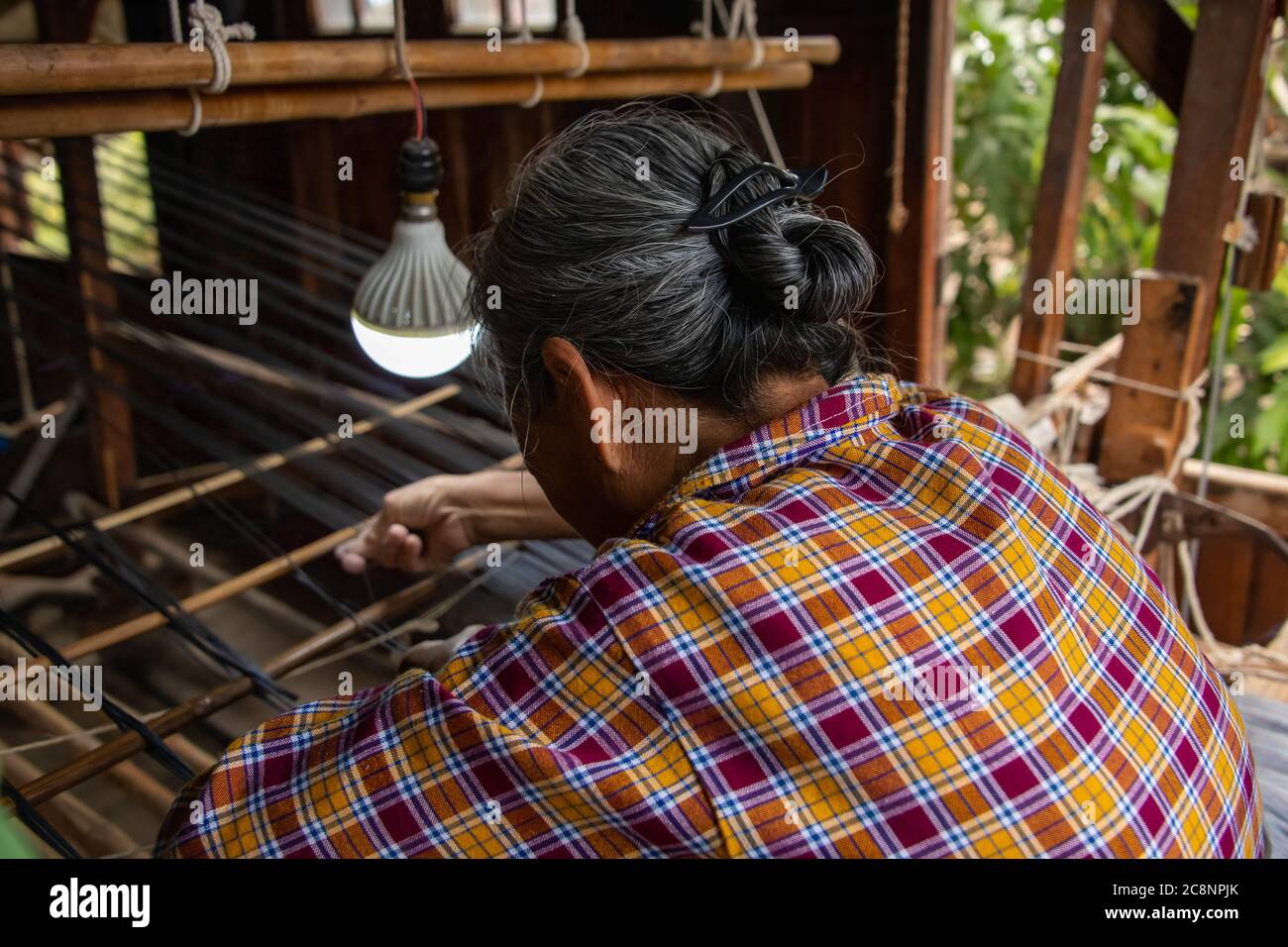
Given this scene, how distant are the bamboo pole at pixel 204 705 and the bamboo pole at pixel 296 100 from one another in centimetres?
68

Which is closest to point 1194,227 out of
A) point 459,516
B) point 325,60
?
point 459,516

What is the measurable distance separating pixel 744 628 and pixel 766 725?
69 mm

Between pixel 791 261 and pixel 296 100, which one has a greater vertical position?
pixel 296 100

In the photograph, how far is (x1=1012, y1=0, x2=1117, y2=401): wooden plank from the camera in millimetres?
2248

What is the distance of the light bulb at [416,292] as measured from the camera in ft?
4.67

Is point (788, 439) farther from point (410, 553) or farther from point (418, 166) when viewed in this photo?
point (410, 553)

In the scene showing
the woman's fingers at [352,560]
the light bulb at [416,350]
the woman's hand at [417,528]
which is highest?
the light bulb at [416,350]

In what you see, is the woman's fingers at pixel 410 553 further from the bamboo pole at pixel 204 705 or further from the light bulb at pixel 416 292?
the light bulb at pixel 416 292

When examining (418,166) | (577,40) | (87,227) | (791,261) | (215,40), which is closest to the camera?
(791,261)

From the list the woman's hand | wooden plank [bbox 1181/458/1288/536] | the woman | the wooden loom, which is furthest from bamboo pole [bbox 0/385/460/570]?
wooden plank [bbox 1181/458/1288/536]

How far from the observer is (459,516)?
1.63 m

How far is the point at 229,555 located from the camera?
299 centimetres

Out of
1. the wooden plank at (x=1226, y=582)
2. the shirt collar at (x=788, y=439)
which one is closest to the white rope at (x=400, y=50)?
the shirt collar at (x=788, y=439)

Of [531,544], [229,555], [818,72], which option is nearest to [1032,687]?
[531,544]
